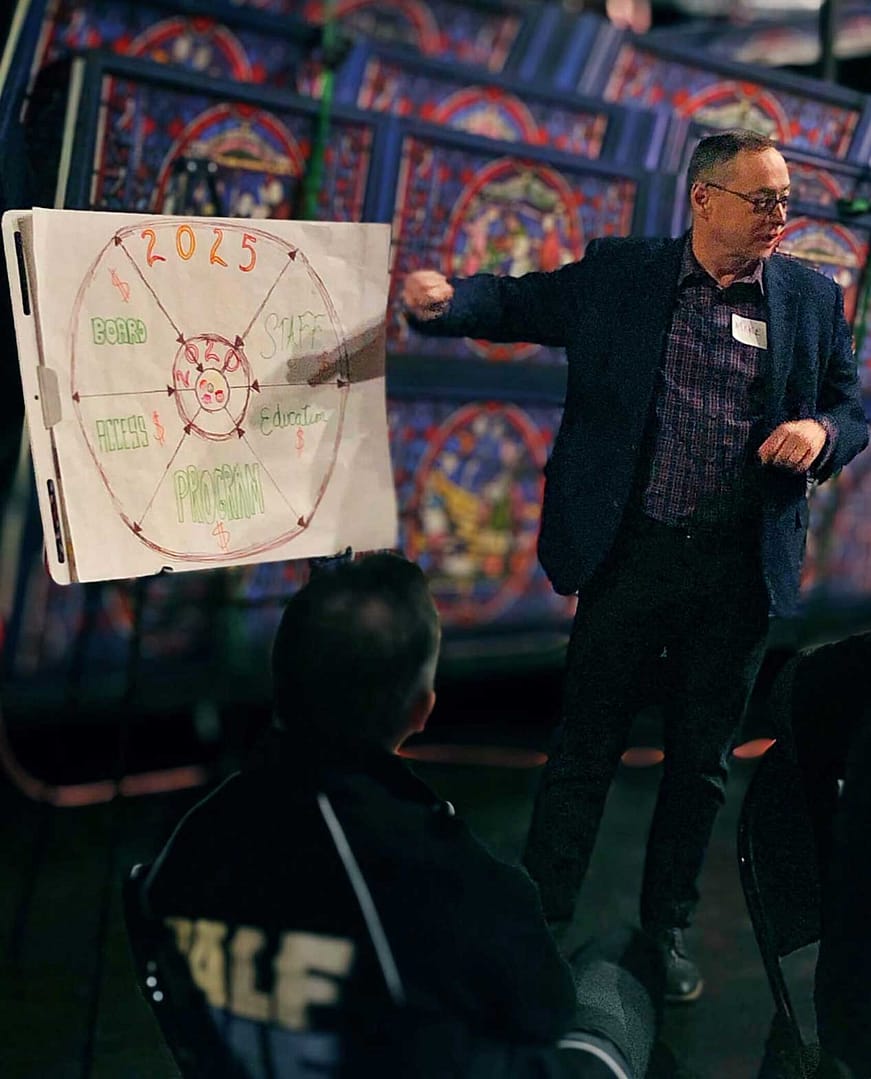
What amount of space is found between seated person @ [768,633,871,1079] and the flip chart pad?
2.92 ft

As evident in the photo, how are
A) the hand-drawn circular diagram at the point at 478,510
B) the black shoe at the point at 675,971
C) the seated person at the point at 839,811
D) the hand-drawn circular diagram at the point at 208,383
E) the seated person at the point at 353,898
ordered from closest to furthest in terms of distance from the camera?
the seated person at the point at 353,898 < the seated person at the point at 839,811 < the hand-drawn circular diagram at the point at 208,383 < the black shoe at the point at 675,971 < the hand-drawn circular diagram at the point at 478,510

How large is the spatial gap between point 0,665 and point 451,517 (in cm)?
133

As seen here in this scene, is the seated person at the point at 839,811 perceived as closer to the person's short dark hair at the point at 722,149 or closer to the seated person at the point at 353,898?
the seated person at the point at 353,898

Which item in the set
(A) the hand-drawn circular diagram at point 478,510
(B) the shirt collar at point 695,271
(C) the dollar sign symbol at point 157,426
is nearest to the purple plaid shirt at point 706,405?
(B) the shirt collar at point 695,271

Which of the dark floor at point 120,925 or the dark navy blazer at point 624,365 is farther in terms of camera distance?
the dark floor at point 120,925

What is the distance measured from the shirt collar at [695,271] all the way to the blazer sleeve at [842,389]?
0.18 meters

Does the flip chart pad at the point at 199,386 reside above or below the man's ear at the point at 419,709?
above

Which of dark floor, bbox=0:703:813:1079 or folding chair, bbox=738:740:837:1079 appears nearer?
folding chair, bbox=738:740:837:1079

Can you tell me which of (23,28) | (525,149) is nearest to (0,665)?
(23,28)

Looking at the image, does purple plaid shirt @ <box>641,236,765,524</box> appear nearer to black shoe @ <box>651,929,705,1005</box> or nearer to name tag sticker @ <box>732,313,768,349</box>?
name tag sticker @ <box>732,313,768,349</box>

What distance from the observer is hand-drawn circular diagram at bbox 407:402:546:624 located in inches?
145

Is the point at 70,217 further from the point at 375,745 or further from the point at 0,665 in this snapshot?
the point at 0,665

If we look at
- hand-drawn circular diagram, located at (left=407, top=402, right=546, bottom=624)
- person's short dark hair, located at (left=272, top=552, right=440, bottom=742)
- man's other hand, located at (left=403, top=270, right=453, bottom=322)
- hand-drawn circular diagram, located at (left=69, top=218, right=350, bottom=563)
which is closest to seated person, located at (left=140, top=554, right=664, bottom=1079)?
person's short dark hair, located at (left=272, top=552, right=440, bottom=742)

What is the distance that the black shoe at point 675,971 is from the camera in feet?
8.41
